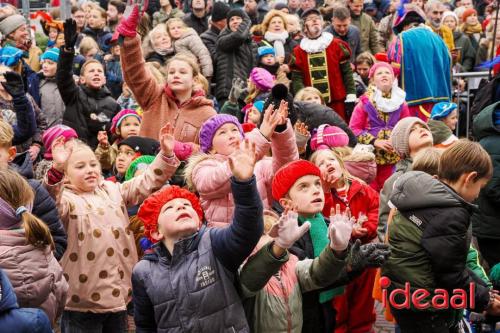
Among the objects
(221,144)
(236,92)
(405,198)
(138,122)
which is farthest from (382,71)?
(405,198)

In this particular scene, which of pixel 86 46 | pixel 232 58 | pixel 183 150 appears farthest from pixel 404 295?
pixel 86 46

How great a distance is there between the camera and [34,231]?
4.87 meters

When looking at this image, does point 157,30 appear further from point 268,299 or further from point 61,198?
point 268,299

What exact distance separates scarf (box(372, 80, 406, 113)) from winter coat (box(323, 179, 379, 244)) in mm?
2300

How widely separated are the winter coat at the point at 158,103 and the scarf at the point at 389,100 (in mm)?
2004

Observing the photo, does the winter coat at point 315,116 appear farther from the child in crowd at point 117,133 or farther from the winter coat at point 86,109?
the winter coat at point 86,109

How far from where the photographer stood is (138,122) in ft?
28.8

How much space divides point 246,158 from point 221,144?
74.9 inches

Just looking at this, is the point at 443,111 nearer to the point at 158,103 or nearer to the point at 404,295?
the point at 158,103

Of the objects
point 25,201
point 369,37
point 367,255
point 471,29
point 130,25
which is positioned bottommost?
point 471,29

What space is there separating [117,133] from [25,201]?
12.8 ft

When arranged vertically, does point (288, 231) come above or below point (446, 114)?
above

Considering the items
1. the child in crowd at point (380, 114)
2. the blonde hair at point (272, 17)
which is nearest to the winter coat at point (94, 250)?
the child in crowd at point (380, 114)

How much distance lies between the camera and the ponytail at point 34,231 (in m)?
4.86
